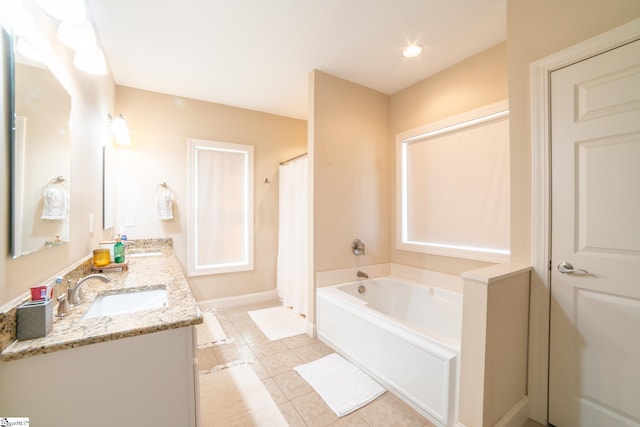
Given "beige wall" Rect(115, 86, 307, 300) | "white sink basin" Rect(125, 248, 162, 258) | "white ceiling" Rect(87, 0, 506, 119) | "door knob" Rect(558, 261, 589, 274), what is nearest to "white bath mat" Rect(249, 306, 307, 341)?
"beige wall" Rect(115, 86, 307, 300)

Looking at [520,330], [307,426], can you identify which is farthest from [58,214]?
[520,330]

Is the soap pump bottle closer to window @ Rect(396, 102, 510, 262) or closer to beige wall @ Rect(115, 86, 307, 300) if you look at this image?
beige wall @ Rect(115, 86, 307, 300)

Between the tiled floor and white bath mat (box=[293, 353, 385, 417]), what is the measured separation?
39mm

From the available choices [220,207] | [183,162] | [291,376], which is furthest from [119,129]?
[291,376]

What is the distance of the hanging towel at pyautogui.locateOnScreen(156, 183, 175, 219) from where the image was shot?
114 inches

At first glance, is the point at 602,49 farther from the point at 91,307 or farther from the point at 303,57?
the point at 91,307

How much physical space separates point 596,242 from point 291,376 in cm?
209

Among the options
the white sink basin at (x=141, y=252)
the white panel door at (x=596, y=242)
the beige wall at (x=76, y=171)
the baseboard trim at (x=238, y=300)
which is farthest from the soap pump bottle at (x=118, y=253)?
the white panel door at (x=596, y=242)

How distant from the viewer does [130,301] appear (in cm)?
148

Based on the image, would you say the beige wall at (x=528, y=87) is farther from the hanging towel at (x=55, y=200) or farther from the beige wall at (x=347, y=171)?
the hanging towel at (x=55, y=200)

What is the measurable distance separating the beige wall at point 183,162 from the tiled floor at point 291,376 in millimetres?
690

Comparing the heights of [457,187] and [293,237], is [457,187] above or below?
above

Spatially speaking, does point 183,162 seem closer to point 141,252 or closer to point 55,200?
point 141,252

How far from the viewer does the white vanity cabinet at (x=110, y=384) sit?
830 millimetres
